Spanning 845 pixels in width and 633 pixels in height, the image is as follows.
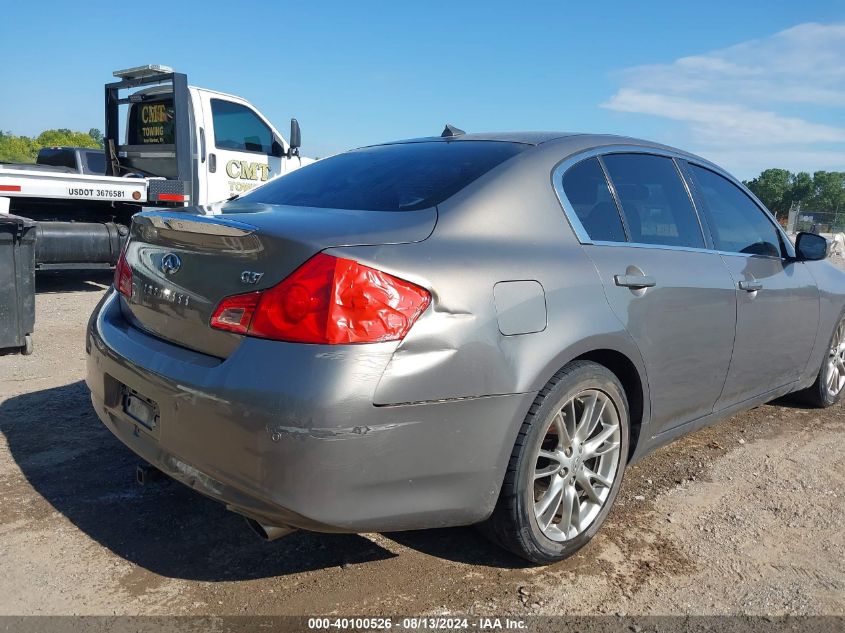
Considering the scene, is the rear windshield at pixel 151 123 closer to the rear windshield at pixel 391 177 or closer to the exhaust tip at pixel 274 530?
the rear windshield at pixel 391 177

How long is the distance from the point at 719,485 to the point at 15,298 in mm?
5061

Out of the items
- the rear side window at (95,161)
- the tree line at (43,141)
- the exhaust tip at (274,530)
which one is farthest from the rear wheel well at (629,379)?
the tree line at (43,141)

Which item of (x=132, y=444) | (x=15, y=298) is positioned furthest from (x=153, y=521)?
(x=15, y=298)

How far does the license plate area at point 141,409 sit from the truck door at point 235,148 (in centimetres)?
717

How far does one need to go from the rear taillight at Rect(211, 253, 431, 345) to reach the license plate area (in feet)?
1.64

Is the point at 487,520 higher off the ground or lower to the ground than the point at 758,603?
higher

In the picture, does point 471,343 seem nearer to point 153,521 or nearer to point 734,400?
point 153,521

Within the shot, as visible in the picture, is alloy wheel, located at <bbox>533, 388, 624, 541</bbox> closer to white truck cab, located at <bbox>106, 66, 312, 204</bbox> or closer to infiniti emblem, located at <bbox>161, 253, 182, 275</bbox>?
infiniti emblem, located at <bbox>161, 253, 182, 275</bbox>

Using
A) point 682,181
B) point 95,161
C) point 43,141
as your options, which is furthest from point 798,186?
point 682,181

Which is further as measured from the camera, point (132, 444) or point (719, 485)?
point (719, 485)

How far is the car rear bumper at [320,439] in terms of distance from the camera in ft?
6.68

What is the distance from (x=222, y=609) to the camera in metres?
2.35

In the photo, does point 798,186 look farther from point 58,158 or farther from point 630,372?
point 630,372

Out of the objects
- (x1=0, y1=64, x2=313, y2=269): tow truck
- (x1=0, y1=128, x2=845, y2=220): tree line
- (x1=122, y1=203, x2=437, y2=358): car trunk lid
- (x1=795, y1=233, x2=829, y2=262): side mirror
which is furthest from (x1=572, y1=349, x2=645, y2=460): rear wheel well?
(x1=0, y1=128, x2=845, y2=220): tree line
